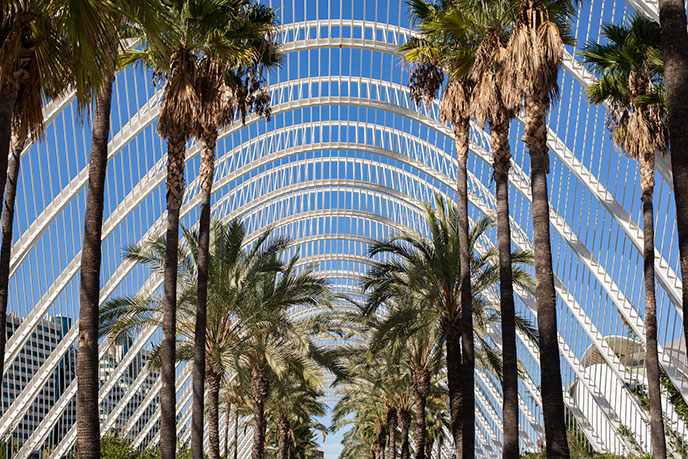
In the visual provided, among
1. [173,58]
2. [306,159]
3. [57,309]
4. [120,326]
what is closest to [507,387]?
[173,58]

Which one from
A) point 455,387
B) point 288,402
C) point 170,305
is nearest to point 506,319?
point 455,387

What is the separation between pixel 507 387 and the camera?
15.6m

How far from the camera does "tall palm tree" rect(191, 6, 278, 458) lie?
1716 cm

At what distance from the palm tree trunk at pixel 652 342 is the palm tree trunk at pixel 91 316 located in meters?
13.9

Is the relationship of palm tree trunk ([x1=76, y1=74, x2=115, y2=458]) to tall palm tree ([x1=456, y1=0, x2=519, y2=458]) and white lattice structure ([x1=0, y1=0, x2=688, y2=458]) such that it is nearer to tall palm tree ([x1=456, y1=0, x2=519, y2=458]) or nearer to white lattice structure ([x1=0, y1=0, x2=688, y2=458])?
tall palm tree ([x1=456, y1=0, x2=519, y2=458])

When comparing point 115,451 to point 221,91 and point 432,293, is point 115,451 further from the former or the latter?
point 221,91

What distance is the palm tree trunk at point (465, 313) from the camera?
18312 millimetres

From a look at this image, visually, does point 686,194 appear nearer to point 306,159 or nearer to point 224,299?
point 224,299

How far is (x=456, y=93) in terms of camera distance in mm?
19516

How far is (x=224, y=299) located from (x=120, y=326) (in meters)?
3.27

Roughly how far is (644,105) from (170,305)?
42.1 feet

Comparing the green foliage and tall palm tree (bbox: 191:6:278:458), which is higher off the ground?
tall palm tree (bbox: 191:6:278:458)

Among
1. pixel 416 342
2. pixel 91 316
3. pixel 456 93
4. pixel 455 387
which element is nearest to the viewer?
pixel 91 316

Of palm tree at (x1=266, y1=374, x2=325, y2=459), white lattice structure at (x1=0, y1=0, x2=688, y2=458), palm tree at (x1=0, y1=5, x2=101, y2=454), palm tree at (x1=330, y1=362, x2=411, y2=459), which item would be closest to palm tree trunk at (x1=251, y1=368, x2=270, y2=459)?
palm tree at (x1=266, y1=374, x2=325, y2=459)
